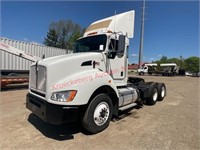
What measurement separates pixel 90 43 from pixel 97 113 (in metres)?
2.23

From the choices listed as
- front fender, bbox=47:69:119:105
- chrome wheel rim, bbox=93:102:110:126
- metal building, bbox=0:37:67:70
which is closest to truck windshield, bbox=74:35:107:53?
front fender, bbox=47:69:119:105

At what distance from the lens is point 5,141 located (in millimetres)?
3553

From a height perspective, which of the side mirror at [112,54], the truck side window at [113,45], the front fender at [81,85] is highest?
the truck side window at [113,45]

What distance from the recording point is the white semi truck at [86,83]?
3535 millimetres

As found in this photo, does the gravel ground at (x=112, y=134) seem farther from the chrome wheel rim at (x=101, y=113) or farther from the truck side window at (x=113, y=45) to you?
the truck side window at (x=113, y=45)

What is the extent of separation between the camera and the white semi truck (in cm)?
354

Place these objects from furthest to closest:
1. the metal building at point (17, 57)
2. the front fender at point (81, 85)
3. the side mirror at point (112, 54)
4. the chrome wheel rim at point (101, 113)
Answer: the metal building at point (17, 57), the side mirror at point (112, 54), the chrome wheel rim at point (101, 113), the front fender at point (81, 85)

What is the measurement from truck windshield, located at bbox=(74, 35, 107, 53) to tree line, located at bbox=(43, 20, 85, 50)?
1713 inches

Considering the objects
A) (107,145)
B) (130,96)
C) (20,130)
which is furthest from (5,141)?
(130,96)

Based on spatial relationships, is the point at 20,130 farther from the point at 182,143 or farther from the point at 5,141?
the point at 182,143

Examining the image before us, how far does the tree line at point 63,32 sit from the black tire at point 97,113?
4516cm

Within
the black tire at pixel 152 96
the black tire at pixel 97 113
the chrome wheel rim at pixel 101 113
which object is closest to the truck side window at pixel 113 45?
the black tire at pixel 97 113

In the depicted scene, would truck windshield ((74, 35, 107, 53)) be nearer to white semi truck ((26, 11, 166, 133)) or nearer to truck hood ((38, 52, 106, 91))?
white semi truck ((26, 11, 166, 133))

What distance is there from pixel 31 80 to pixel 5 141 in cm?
157
